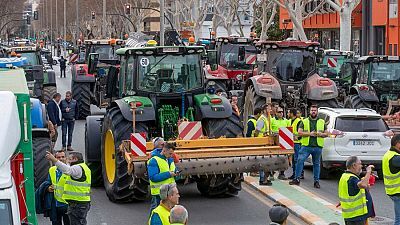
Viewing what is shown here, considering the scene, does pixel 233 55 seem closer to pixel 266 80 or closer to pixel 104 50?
pixel 104 50

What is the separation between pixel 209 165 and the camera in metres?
15.2

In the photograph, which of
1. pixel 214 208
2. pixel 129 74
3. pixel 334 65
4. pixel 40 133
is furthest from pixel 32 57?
pixel 214 208

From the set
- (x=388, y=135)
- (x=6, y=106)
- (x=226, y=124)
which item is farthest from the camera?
(x=388, y=135)

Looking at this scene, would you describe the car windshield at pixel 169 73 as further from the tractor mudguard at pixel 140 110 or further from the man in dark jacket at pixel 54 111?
the man in dark jacket at pixel 54 111

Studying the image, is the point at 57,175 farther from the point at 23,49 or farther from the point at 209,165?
the point at 23,49

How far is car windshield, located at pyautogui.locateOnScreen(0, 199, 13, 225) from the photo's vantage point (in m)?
8.62

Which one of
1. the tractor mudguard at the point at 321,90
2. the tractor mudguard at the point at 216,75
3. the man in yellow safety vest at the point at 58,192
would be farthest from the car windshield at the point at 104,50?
the man in yellow safety vest at the point at 58,192

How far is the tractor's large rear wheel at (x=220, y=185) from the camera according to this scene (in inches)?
665

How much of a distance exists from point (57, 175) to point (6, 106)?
121 inches

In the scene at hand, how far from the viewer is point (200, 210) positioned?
53.2 feet

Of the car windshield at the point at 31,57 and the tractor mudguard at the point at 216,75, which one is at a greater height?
the car windshield at the point at 31,57

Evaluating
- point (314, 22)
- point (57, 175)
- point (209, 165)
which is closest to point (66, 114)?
point (209, 165)

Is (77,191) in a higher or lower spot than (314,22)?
lower

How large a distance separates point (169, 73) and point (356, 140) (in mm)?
4226
